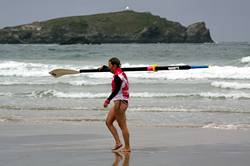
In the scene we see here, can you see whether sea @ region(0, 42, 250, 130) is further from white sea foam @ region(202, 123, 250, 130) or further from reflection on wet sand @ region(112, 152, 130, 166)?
reflection on wet sand @ region(112, 152, 130, 166)

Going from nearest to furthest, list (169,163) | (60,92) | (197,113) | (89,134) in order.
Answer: (169,163), (89,134), (197,113), (60,92)

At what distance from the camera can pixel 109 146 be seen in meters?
10.9

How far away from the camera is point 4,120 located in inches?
585

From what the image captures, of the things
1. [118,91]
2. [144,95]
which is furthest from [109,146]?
[144,95]

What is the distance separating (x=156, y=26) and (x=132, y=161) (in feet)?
471

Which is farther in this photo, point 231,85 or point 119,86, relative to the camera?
point 231,85

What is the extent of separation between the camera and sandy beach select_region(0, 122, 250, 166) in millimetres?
9438

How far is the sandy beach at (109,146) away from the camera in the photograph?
9.44m

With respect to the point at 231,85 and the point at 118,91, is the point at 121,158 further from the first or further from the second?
the point at 231,85

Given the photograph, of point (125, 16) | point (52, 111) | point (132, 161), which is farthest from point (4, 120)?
point (125, 16)

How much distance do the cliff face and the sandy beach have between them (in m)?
119

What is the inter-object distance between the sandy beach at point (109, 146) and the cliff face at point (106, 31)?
4688 inches

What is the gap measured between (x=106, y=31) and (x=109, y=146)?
139275 mm

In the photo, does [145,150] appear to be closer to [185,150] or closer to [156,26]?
[185,150]
